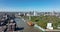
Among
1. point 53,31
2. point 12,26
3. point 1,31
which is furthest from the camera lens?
point 12,26

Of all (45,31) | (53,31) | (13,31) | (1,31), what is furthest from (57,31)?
(1,31)

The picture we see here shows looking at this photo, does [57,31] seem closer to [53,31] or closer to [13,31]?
[53,31]

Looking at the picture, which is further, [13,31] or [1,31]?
[13,31]

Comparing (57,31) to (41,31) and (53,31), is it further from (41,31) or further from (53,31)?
(41,31)

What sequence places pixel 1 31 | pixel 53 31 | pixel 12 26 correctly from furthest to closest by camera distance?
pixel 12 26
pixel 53 31
pixel 1 31

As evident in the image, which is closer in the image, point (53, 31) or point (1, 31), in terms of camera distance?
Answer: point (1, 31)

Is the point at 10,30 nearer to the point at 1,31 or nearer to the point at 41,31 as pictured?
the point at 1,31

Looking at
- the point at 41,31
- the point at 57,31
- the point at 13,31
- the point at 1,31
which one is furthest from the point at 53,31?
the point at 1,31

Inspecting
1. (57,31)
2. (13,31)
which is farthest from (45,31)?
(13,31)
